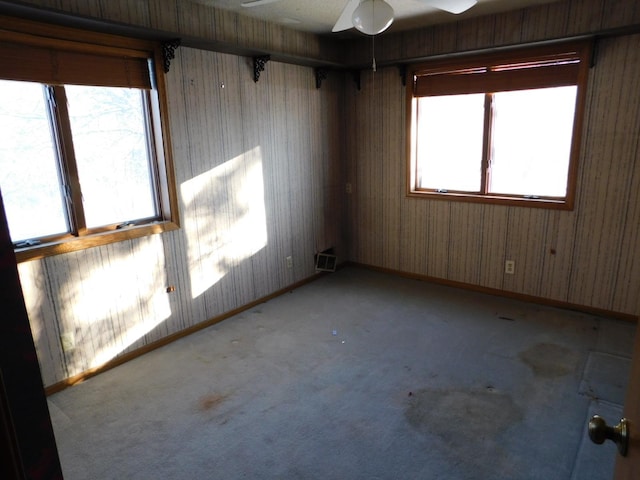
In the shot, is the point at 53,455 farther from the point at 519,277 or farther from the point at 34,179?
the point at 519,277

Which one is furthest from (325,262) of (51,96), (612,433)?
(612,433)

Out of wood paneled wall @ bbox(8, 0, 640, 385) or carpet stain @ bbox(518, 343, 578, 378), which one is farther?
wood paneled wall @ bbox(8, 0, 640, 385)

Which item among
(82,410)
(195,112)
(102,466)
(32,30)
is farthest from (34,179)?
(102,466)

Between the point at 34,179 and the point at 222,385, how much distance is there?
5.76 feet

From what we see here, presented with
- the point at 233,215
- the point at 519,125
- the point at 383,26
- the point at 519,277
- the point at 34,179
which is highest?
the point at 383,26

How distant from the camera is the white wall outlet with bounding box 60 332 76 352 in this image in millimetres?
2834

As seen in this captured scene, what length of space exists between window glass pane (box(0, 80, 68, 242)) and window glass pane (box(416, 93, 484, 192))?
131 inches

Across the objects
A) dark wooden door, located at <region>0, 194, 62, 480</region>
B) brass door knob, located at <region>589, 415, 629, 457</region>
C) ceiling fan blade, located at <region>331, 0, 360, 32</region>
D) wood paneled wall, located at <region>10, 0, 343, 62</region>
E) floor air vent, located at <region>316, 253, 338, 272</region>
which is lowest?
floor air vent, located at <region>316, 253, 338, 272</region>

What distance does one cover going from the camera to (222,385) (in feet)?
9.32

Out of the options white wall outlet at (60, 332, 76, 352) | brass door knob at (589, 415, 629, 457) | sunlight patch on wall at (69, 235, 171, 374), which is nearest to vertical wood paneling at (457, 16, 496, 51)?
sunlight patch on wall at (69, 235, 171, 374)

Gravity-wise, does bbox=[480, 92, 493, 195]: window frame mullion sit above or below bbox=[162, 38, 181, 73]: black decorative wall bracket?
below

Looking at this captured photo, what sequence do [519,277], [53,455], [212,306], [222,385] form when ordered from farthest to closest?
[519,277]
[212,306]
[222,385]
[53,455]

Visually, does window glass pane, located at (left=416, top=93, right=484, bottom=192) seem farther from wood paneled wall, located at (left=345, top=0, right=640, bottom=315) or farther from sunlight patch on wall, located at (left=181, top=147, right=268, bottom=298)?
sunlight patch on wall, located at (left=181, top=147, right=268, bottom=298)

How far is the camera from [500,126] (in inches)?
159
